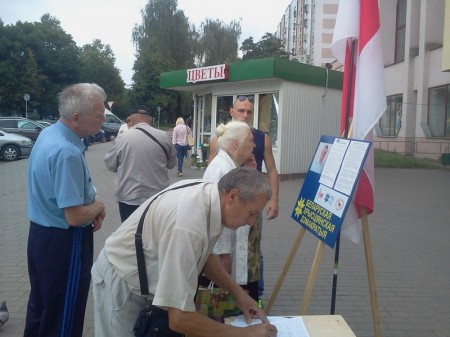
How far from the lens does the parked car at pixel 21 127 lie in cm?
2503

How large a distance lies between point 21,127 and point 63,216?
24313mm

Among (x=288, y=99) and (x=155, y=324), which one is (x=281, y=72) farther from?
(x=155, y=324)

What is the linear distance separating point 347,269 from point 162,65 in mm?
44659

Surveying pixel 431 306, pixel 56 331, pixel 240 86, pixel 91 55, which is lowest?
pixel 431 306

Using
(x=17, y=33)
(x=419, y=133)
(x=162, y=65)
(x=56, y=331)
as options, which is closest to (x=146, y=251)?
(x=56, y=331)

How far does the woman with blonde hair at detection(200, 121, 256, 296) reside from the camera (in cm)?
345

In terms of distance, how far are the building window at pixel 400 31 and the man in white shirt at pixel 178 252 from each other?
29.3m

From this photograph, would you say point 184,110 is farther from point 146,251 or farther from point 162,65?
point 146,251

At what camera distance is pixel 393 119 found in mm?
29062

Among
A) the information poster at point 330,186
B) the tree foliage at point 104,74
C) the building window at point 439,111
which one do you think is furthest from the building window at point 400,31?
the tree foliage at point 104,74

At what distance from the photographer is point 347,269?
609 cm

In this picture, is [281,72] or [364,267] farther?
[281,72]

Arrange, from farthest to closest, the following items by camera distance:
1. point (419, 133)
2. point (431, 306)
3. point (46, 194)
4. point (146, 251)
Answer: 1. point (419, 133)
2. point (431, 306)
3. point (46, 194)
4. point (146, 251)

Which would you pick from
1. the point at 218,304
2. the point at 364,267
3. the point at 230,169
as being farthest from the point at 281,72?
the point at 218,304
